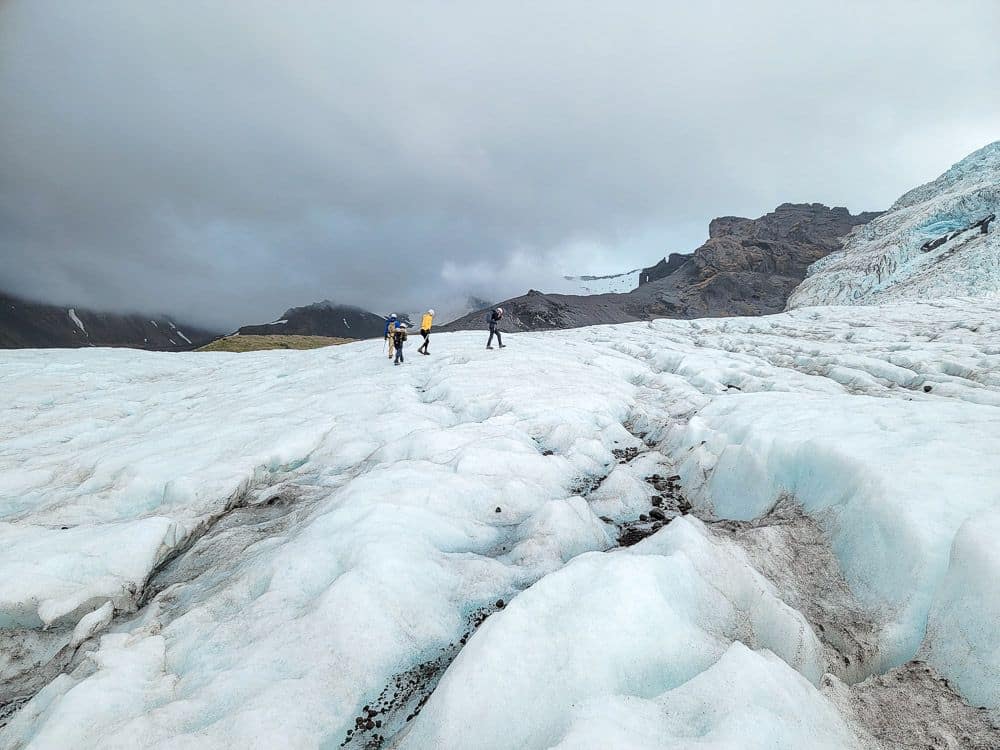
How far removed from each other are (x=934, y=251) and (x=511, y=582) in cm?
12622

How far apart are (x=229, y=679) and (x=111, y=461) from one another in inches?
444

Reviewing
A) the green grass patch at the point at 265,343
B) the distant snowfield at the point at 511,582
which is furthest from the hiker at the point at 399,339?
the green grass patch at the point at 265,343

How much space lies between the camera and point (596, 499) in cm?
1044

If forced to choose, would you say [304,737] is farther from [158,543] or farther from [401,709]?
[158,543]

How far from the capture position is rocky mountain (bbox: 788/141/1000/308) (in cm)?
7094

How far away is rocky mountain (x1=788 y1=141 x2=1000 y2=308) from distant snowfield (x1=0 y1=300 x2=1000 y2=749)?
8950 centimetres

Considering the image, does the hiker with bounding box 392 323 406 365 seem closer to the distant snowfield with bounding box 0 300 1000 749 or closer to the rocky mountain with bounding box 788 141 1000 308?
the distant snowfield with bounding box 0 300 1000 749

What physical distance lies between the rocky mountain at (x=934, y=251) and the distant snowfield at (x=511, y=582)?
294 feet

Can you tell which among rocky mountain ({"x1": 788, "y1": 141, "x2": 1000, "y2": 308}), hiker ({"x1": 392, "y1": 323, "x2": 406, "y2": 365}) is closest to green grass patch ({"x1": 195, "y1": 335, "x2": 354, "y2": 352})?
hiker ({"x1": 392, "y1": 323, "x2": 406, "y2": 365})

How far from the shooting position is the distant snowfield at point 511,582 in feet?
14.6

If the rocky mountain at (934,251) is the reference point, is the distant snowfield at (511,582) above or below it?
below

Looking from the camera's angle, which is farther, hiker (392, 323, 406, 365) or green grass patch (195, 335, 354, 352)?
green grass patch (195, 335, 354, 352)

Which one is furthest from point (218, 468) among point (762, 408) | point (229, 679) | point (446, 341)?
point (446, 341)

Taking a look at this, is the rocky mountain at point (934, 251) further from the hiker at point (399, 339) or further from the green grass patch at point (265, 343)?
the green grass patch at point (265, 343)
